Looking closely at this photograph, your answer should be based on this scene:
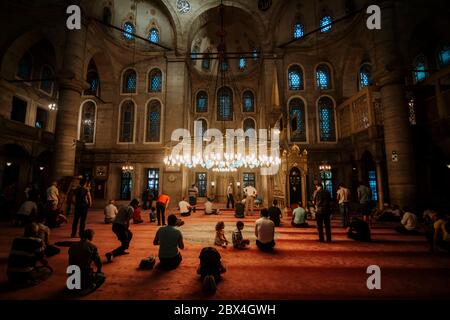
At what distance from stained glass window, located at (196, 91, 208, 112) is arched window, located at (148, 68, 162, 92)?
5744mm

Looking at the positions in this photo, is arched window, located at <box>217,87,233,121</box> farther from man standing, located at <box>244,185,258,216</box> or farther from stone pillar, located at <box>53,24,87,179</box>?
stone pillar, located at <box>53,24,87,179</box>

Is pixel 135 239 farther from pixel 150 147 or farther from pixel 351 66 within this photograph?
pixel 351 66

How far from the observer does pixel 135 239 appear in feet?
20.6

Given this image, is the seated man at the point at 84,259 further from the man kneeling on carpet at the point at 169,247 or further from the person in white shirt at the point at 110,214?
the person in white shirt at the point at 110,214

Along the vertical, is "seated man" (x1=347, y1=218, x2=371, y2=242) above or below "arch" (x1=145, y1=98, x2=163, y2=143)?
below

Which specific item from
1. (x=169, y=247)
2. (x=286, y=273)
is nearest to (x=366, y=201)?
(x=286, y=273)

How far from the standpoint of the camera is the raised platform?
122 inches

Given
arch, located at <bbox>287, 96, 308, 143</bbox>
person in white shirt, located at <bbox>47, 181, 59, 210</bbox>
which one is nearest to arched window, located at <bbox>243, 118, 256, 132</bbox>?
arch, located at <bbox>287, 96, 308, 143</bbox>

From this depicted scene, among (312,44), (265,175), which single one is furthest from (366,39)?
(265,175)

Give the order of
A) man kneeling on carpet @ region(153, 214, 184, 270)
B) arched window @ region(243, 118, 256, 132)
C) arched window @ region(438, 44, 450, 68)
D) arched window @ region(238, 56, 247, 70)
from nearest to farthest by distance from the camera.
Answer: man kneeling on carpet @ region(153, 214, 184, 270)
arched window @ region(438, 44, 450, 68)
arched window @ region(243, 118, 256, 132)
arched window @ region(238, 56, 247, 70)

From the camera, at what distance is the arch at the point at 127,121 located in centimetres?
1708

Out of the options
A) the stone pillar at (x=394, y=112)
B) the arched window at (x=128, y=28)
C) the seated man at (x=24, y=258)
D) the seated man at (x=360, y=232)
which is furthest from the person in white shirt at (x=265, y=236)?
the arched window at (x=128, y=28)

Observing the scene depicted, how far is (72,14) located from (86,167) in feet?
33.6

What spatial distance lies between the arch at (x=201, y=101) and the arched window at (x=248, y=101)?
13.3 ft
